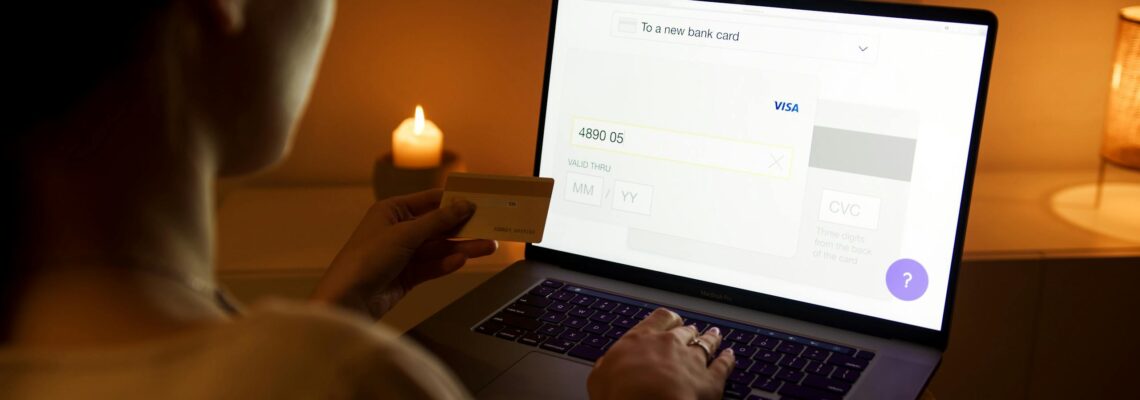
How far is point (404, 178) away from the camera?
51.1 inches

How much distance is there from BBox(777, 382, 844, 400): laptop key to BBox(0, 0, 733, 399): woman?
0.37m

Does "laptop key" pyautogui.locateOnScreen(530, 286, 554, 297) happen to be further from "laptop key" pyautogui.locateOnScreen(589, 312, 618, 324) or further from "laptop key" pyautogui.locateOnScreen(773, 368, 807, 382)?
"laptop key" pyautogui.locateOnScreen(773, 368, 807, 382)

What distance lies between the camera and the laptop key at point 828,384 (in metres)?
0.81

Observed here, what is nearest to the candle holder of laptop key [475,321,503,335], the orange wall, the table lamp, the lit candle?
the lit candle

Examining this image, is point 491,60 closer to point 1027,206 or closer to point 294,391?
point 1027,206

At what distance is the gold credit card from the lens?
0.91 m

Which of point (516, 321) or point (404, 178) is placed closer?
point (516, 321)

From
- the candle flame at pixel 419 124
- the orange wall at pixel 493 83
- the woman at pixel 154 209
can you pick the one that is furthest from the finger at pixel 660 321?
the orange wall at pixel 493 83

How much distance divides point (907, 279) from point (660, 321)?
22 centimetres

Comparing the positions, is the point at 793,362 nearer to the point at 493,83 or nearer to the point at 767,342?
the point at 767,342

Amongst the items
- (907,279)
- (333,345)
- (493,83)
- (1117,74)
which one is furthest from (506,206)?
(1117,74)

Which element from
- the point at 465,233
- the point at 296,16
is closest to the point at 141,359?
the point at 296,16

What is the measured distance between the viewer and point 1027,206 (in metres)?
1.38

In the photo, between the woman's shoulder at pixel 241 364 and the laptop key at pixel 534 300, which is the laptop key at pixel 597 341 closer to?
the laptop key at pixel 534 300
